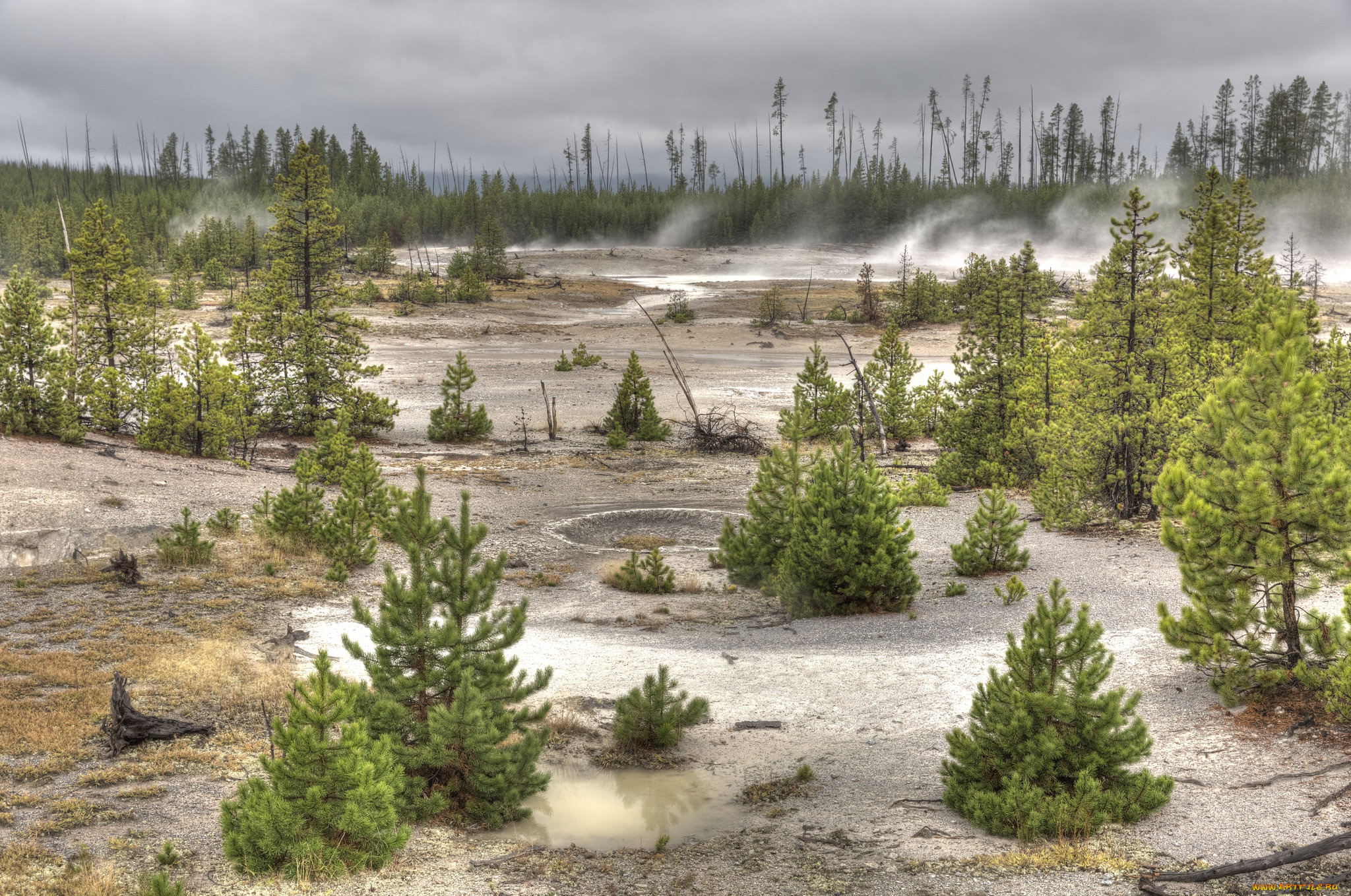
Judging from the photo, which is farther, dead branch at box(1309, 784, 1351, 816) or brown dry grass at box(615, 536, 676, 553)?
brown dry grass at box(615, 536, 676, 553)

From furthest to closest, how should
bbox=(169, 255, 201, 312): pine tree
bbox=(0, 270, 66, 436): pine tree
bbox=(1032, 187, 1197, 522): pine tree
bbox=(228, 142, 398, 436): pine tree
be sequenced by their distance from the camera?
1. bbox=(169, 255, 201, 312): pine tree
2. bbox=(228, 142, 398, 436): pine tree
3. bbox=(0, 270, 66, 436): pine tree
4. bbox=(1032, 187, 1197, 522): pine tree

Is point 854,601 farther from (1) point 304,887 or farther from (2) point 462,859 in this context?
(1) point 304,887

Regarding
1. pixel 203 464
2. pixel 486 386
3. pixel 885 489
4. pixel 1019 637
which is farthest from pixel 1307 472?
pixel 486 386

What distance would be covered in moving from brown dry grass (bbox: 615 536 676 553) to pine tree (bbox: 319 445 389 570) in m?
4.56

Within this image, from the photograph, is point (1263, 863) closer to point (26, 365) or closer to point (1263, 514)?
point (1263, 514)

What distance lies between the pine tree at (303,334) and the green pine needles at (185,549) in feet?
41.0

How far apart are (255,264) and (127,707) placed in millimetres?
76179

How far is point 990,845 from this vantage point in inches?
243

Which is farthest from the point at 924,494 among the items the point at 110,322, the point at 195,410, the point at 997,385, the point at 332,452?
the point at 110,322

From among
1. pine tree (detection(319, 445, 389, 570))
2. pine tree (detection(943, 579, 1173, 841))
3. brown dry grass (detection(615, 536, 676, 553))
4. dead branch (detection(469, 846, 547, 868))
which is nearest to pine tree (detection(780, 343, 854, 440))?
brown dry grass (detection(615, 536, 676, 553))

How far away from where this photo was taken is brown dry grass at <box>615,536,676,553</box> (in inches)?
707

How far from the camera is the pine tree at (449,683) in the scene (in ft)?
22.8

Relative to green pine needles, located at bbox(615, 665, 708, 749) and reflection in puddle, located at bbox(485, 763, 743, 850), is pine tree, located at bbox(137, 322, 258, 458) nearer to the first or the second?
green pine needles, located at bbox(615, 665, 708, 749)

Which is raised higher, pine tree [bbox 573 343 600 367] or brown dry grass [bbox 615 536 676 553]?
pine tree [bbox 573 343 600 367]
